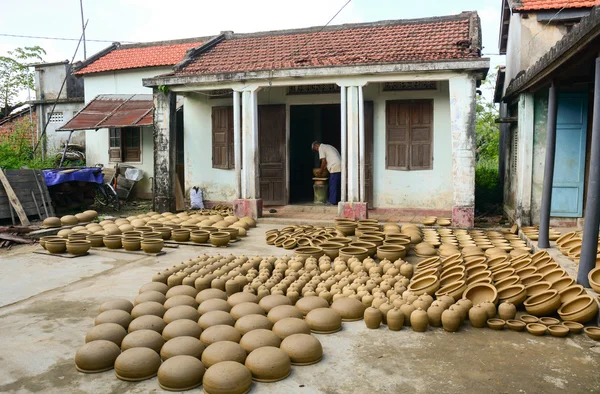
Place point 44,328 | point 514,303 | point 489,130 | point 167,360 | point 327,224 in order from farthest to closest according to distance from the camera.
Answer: point 489,130, point 327,224, point 514,303, point 44,328, point 167,360

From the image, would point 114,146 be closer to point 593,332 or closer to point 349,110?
point 349,110

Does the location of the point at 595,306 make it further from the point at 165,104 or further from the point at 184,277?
the point at 165,104

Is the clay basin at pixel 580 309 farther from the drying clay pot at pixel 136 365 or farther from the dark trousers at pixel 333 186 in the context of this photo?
the dark trousers at pixel 333 186

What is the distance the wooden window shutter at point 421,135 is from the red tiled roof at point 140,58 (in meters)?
8.04

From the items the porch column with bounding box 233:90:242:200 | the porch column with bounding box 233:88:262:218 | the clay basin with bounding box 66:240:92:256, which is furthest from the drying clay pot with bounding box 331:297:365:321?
the porch column with bounding box 233:90:242:200

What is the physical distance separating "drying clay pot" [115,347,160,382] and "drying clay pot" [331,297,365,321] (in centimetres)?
172

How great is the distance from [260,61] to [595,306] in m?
8.36

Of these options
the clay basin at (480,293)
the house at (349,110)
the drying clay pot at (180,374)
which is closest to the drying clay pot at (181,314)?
the drying clay pot at (180,374)

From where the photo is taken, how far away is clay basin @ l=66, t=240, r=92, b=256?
703cm

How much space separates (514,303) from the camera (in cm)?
466

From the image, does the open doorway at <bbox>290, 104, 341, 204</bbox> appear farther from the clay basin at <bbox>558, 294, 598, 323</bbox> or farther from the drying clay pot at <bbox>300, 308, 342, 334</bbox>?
the clay basin at <bbox>558, 294, 598, 323</bbox>

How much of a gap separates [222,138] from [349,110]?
11.9ft

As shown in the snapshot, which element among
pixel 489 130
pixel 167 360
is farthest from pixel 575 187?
pixel 489 130

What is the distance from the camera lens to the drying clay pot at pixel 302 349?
350 cm
